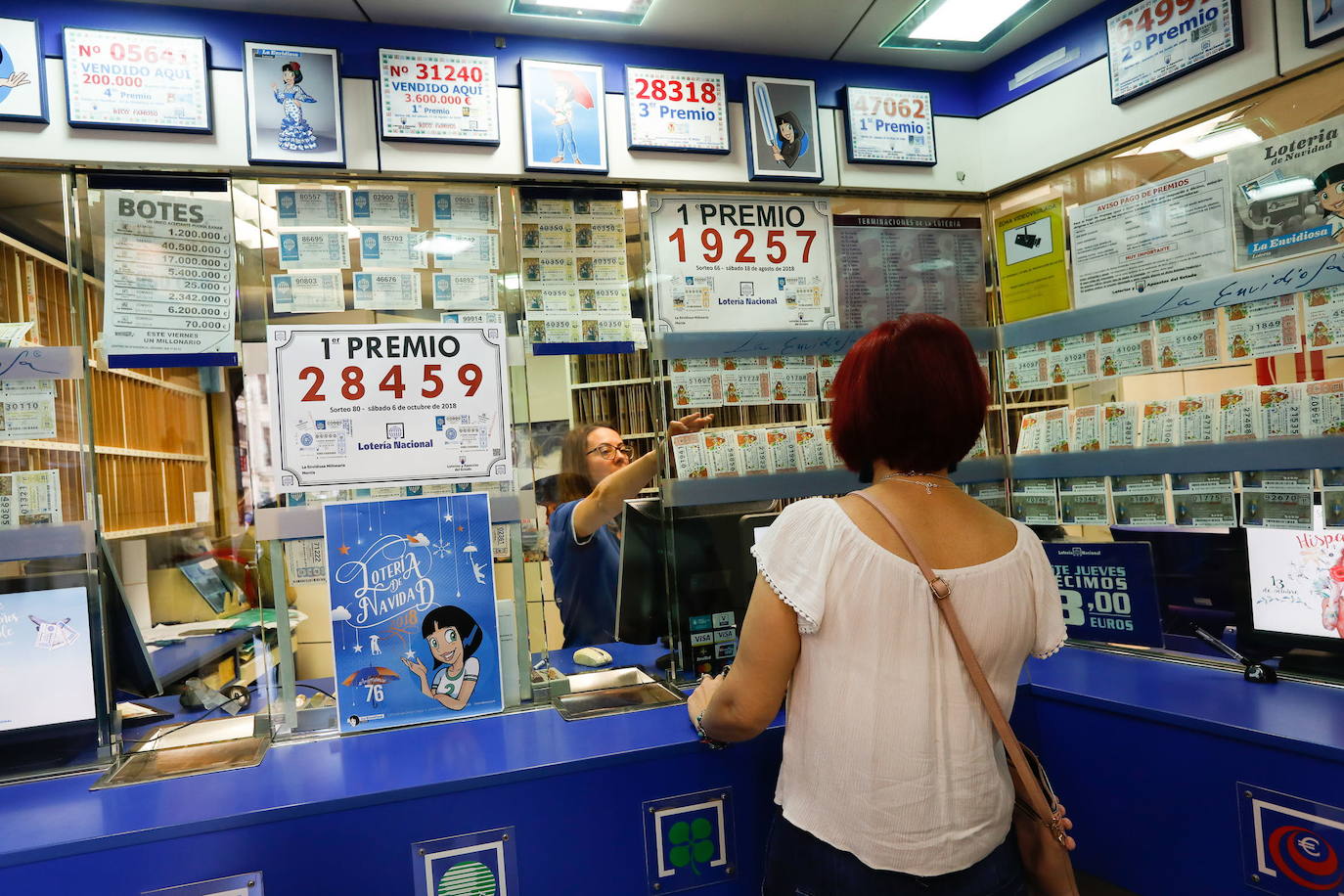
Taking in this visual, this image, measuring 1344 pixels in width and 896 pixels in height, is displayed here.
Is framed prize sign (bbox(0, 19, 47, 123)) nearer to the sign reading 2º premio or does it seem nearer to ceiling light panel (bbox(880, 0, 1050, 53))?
ceiling light panel (bbox(880, 0, 1050, 53))

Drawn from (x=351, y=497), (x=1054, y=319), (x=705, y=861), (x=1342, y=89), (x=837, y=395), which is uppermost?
(x=1342, y=89)

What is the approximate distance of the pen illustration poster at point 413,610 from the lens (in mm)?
2363

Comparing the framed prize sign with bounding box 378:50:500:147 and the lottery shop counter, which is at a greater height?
the framed prize sign with bounding box 378:50:500:147

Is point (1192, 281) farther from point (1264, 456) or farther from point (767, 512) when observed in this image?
point (767, 512)

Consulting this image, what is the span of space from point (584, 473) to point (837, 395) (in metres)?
1.13

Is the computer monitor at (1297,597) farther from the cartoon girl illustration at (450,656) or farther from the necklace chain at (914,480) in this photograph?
the cartoon girl illustration at (450,656)

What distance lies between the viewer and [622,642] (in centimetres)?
274

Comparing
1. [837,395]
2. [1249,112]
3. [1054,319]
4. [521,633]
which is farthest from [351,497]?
[1249,112]

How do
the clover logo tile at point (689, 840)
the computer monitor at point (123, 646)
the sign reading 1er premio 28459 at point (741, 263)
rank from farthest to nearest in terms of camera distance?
the sign reading 1er premio 28459 at point (741, 263)
the computer monitor at point (123, 646)
the clover logo tile at point (689, 840)

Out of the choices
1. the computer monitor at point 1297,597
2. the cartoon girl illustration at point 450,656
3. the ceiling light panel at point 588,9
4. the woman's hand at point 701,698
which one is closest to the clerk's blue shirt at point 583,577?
the cartoon girl illustration at point 450,656

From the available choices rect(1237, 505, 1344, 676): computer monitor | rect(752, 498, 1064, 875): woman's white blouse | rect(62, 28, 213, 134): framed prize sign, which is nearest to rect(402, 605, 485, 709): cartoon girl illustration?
rect(752, 498, 1064, 875): woman's white blouse

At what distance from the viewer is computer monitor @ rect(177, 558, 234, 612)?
2424 millimetres

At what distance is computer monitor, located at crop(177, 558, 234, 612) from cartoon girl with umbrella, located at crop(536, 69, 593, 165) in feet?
4.98

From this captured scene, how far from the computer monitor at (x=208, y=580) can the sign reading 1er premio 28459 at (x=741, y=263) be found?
146 centimetres
